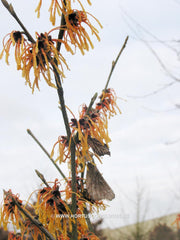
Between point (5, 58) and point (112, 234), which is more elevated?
point (5, 58)

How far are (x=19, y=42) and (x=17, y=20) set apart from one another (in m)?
0.09

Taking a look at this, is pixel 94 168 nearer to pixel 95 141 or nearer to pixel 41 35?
pixel 95 141

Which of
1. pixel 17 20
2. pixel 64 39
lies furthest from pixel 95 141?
pixel 17 20

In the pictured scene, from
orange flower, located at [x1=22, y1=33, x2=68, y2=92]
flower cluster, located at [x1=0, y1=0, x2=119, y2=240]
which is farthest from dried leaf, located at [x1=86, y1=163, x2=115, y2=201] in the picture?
orange flower, located at [x1=22, y1=33, x2=68, y2=92]

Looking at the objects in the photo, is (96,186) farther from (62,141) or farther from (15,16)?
(15,16)

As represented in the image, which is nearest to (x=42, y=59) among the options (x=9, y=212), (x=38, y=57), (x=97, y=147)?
(x=38, y=57)

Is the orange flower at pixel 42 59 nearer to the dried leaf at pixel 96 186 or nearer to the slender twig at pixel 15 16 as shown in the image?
the slender twig at pixel 15 16

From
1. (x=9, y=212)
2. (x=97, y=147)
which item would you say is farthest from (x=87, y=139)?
(x=9, y=212)

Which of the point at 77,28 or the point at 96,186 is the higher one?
the point at 77,28

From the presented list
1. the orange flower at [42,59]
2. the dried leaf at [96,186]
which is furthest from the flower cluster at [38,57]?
the dried leaf at [96,186]

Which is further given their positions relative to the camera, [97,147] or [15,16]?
[97,147]

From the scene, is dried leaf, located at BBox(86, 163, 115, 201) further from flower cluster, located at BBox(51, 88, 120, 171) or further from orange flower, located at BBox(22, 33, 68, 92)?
orange flower, located at BBox(22, 33, 68, 92)

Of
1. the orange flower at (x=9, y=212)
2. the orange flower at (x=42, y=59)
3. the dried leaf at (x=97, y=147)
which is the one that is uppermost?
the orange flower at (x=42, y=59)

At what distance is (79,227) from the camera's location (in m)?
1.42
